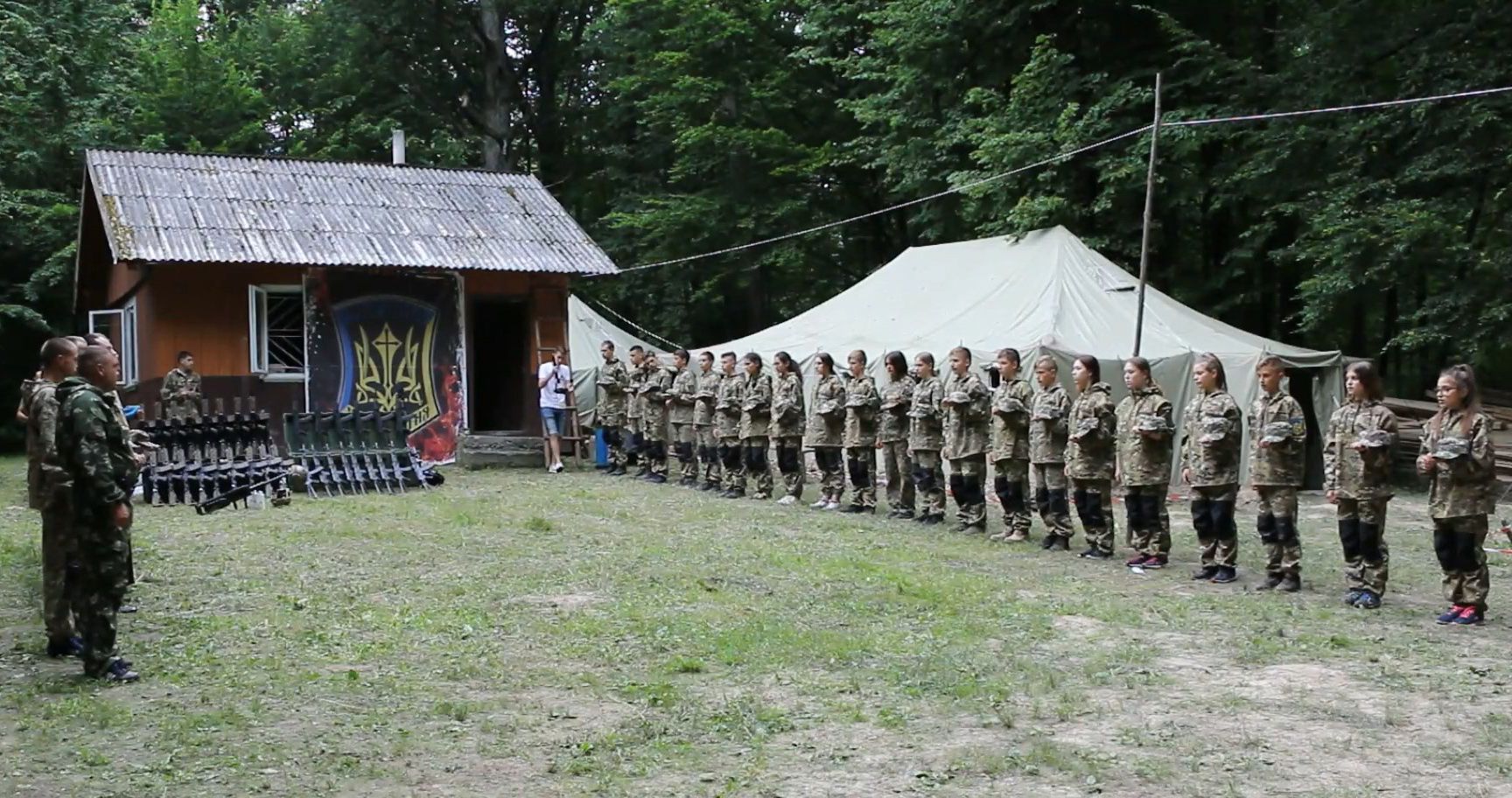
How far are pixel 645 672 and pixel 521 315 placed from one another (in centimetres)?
1551

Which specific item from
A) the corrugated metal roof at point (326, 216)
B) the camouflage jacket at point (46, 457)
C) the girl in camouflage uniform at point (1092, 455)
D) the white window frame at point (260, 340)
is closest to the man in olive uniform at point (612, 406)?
the corrugated metal roof at point (326, 216)

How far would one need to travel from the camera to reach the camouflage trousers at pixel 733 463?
16719mm

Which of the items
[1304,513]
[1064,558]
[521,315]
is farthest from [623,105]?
[1064,558]

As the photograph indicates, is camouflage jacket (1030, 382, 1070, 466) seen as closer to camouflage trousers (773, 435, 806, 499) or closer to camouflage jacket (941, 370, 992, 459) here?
camouflage jacket (941, 370, 992, 459)

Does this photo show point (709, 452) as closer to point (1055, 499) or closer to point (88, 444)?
point (1055, 499)

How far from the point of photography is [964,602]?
Result: 9.09 meters

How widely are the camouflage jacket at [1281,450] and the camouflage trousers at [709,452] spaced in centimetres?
835

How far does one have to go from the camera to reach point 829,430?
15.1 meters

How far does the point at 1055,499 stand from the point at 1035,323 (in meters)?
6.25

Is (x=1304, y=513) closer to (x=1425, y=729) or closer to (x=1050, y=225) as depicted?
(x=1050, y=225)

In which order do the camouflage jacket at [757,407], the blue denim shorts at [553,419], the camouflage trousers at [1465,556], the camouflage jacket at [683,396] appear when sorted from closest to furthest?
the camouflage trousers at [1465,556] → the camouflage jacket at [757,407] → the camouflage jacket at [683,396] → the blue denim shorts at [553,419]

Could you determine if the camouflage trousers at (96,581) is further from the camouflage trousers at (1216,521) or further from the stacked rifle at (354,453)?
the stacked rifle at (354,453)

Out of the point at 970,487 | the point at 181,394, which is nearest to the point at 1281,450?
the point at 970,487

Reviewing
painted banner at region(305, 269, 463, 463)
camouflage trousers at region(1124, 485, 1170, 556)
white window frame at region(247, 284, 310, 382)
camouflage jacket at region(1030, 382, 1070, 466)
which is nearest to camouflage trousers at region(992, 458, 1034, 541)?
→ camouflage jacket at region(1030, 382, 1070, 466)
